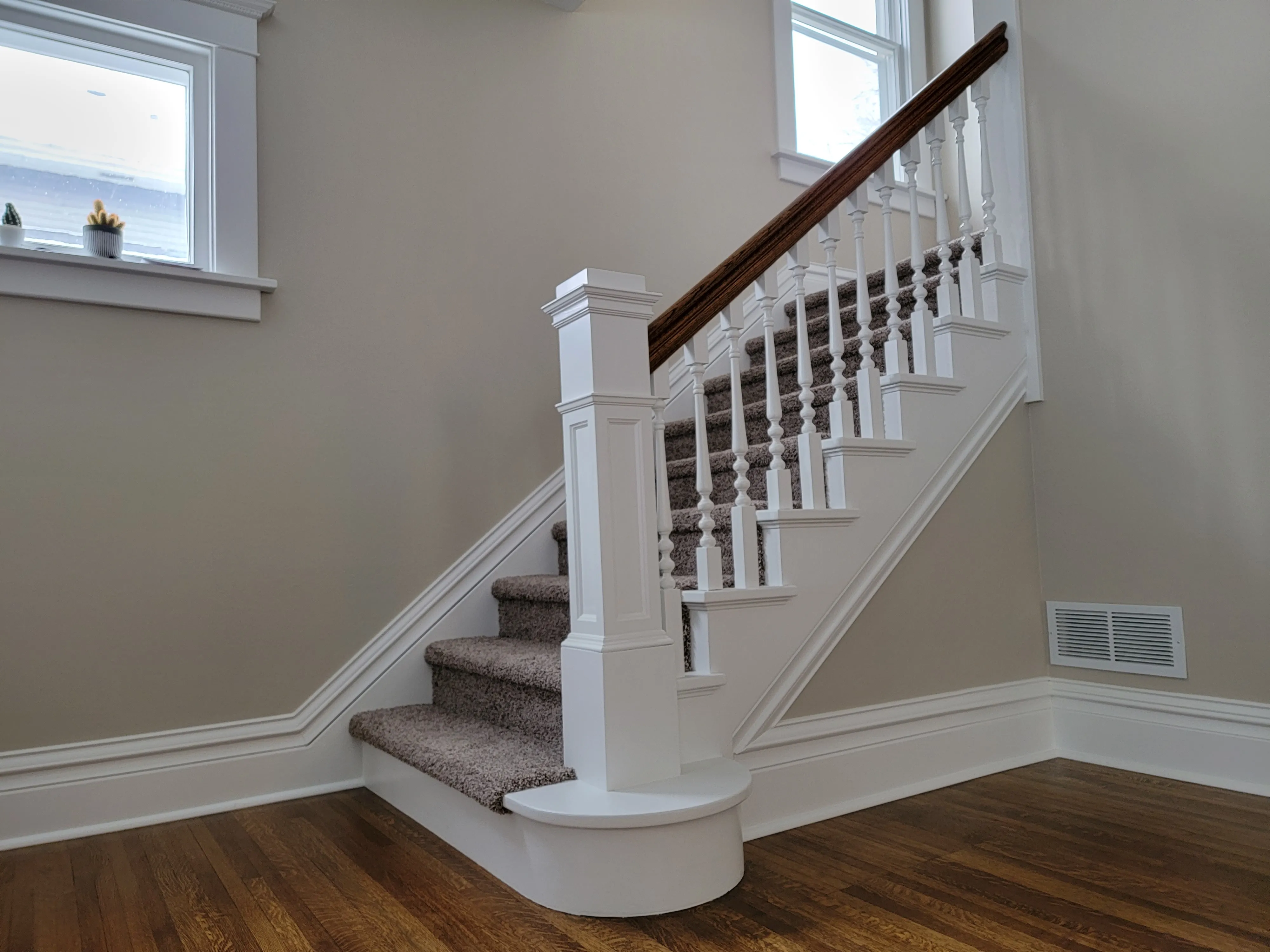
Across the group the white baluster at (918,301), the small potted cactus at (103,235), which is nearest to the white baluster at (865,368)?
the white baluster at (918,301)

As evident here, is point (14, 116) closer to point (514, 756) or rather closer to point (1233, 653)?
point (514, 756)

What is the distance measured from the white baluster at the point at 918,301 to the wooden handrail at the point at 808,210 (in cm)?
7

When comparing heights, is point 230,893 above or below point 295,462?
below

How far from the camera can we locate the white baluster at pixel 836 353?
7.72ft

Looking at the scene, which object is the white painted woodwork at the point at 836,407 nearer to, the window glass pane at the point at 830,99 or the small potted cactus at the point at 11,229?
the window glass pane at the point at 830,99

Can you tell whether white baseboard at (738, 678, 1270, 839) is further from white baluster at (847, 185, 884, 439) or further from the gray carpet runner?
white baluster at (847, 185, 884, 439)

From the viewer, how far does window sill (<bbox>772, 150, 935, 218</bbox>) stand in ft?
12.5

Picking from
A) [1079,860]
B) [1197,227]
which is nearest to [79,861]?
[1079,860]

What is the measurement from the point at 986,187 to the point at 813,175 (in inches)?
47.2

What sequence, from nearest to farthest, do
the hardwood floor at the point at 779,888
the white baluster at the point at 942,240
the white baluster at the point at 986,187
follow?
the hardwood floor at the point at 779,888, the white baluster at the point at 942,240, the white baluster at the point at 986,187

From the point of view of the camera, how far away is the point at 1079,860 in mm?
1868

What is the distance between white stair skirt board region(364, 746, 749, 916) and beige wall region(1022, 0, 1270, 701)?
144cm

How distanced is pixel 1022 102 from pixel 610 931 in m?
2.68

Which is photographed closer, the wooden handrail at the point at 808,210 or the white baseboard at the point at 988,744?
the wooden handrail at the point at 808,210
